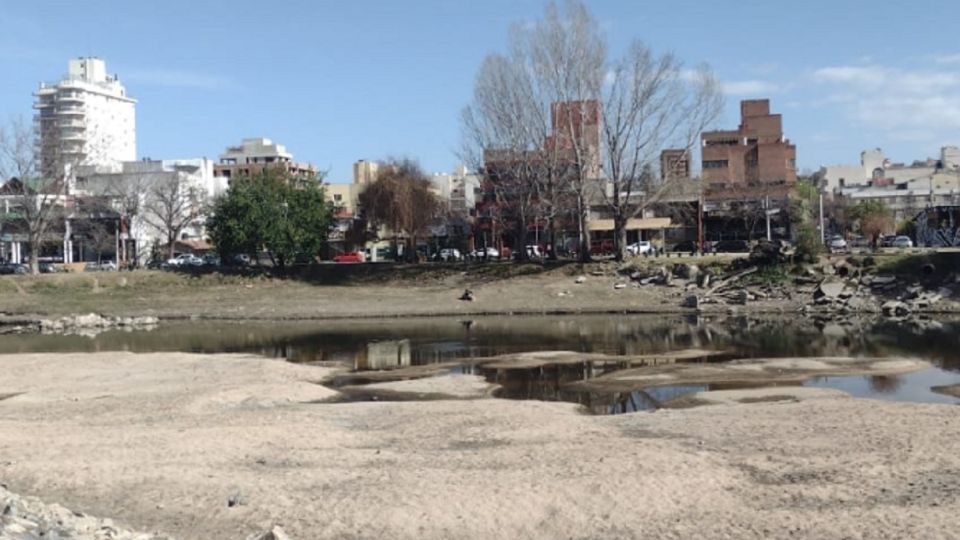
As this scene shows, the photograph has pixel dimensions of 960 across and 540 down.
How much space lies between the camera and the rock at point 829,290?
194 feet

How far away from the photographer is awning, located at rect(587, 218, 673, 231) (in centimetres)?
12312

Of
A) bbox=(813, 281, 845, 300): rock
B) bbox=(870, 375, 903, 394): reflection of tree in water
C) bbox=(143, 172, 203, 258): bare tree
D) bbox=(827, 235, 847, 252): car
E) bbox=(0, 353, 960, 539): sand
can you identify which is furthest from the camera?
bbox=(143, 172, 203, 258): bare tree

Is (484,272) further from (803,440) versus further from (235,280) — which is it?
(803,440)

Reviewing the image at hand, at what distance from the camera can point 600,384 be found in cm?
3033

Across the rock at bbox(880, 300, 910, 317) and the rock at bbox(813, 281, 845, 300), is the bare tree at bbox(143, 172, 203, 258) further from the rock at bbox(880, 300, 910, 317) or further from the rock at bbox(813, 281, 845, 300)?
the rock at bbox(880, 300, 910, 317)

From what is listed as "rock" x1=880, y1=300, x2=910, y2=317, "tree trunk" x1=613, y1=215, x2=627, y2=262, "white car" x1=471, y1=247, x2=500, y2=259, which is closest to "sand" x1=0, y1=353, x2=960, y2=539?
"rock" x1=880, y1=300, x2=910, y2=317

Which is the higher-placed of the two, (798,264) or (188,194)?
(188,194)

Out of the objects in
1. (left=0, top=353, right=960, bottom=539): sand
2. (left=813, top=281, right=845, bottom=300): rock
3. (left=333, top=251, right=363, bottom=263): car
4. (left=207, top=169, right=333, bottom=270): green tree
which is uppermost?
(left=207, top=169, right=333, bottom=270): green tree

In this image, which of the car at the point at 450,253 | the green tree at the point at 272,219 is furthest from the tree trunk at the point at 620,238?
the car at the point at 450,253

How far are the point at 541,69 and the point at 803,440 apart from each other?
5805 centimetres

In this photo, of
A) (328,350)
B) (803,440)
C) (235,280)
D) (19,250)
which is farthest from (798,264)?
(19,250)

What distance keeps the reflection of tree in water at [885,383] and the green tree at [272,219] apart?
59.0 m

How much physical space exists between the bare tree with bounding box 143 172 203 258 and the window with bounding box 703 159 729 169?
73399 mm

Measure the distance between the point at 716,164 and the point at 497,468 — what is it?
435ft
